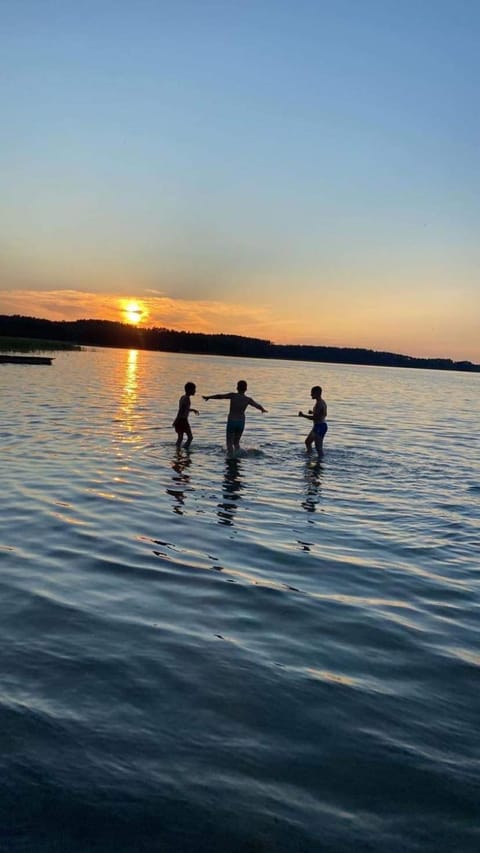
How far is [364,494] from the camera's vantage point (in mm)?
16391

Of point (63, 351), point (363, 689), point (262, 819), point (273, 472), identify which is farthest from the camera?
point (63, 351)

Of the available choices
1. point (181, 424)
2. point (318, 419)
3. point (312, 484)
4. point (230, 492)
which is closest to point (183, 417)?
point (181, 424)

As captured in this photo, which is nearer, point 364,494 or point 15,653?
point 15,653

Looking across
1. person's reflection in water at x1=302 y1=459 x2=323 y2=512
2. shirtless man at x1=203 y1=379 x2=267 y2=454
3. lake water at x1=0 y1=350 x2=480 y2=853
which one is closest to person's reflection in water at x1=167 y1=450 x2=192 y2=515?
lake water at x1=0 y1=350 x2=480 y2=853

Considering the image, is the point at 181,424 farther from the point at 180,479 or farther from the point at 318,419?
the point at 180,479

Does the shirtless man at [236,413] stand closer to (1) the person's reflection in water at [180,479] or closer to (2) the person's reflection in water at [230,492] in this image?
(2) the person's reflection in water at [230,492]

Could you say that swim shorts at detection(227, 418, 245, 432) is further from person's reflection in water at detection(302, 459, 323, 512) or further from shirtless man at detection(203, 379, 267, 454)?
person's reflection in water at detection(302, 459, 323, 512)

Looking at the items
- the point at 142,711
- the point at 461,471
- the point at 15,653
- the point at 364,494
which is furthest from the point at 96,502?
the point at 461,471

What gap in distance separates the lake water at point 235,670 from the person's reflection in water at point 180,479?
0.17 m

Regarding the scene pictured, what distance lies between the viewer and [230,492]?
15836 mm

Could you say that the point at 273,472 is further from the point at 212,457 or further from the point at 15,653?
the point at 15,653

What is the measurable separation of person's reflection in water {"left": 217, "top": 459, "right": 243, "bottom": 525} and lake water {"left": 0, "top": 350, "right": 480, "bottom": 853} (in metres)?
0.11

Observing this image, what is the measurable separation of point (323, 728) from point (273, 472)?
13.8 m

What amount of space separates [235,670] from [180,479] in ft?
35.7
